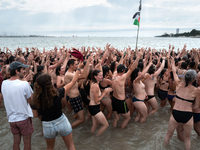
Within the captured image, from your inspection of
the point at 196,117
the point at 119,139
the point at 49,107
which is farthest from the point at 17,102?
the point at 196,117

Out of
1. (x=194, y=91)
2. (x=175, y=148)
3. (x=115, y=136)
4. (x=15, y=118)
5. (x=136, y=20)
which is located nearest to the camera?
(x=15, y=118)

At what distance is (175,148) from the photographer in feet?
12.6

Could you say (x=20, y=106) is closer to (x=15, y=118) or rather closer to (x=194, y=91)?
(x=15, y=118)

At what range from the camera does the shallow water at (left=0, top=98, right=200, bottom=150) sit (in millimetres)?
4031

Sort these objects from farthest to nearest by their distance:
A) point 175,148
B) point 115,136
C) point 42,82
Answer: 1. point 115,136
2. point 175,148
3. point 42,82

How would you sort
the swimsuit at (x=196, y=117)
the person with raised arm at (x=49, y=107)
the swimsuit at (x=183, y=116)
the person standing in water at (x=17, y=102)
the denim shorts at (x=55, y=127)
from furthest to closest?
the swimsuit at (x=196, y=117) < the swimsuit at (x=183, y=116) < the person standing in water at (x=17, y=102) < the denim shorts at (x=55, y=127) < the person with raised arm at (x=49, y=107)

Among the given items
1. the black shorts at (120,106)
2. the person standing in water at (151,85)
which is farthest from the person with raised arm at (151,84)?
the black shorts at (120,106)

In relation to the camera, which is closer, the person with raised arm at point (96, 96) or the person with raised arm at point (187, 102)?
the person with raised arm at point (187, 102)

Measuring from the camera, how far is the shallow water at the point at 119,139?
403 cm

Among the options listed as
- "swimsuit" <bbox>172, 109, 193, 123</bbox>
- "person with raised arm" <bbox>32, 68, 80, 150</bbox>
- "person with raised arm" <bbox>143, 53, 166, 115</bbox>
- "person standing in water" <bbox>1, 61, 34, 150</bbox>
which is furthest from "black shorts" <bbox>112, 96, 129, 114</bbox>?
"person standing in water" <bbox>1, 61, 34, 150</bbox>

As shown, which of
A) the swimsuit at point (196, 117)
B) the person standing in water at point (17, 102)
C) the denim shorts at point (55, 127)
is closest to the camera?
the denim shorts at point (55, 127)

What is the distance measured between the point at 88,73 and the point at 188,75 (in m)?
2.72

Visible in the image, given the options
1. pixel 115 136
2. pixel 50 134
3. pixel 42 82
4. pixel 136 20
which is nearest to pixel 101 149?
pixel 115 136

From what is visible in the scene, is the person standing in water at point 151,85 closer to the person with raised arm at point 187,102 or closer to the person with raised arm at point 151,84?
the person with raised arm at point 151,84
